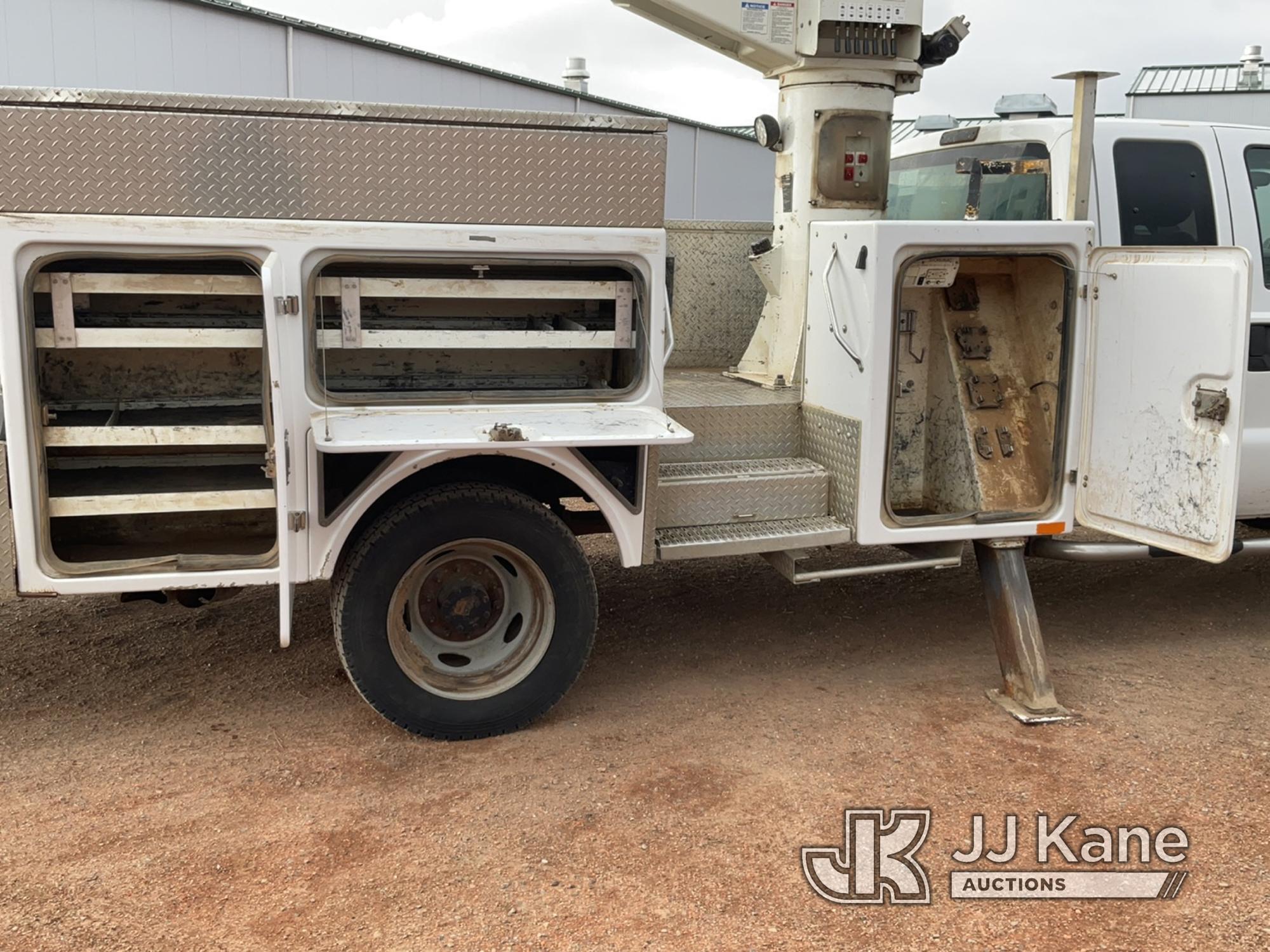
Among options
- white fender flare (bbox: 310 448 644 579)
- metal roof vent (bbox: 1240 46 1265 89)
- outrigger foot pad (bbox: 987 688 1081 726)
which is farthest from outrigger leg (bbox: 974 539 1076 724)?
metal roof vent (bbox: 1240 46 1265 89)

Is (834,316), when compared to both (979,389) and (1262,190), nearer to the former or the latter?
(979,389)

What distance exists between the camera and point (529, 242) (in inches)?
163

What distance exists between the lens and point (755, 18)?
17.5ft

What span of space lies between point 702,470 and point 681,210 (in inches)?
466

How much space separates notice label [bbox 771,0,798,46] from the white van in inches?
42.0

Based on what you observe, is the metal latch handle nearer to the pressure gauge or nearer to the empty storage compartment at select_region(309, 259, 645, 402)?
the empty storage compartment at select_region(309, 259, 645, 402)

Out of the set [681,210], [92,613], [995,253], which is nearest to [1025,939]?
[995,253]

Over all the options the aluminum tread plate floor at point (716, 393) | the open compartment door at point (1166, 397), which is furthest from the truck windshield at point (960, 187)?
the aluminum tread plate floor at point (716, 393)

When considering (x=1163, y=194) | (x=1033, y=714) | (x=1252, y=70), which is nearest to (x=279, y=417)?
(x=1033, y=714)

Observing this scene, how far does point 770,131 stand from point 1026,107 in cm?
124

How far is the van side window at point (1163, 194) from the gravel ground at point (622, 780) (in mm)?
1921

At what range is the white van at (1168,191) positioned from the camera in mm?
5320

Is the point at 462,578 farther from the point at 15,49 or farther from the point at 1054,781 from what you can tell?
the point at 15,49

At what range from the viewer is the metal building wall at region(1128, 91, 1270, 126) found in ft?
59.2
